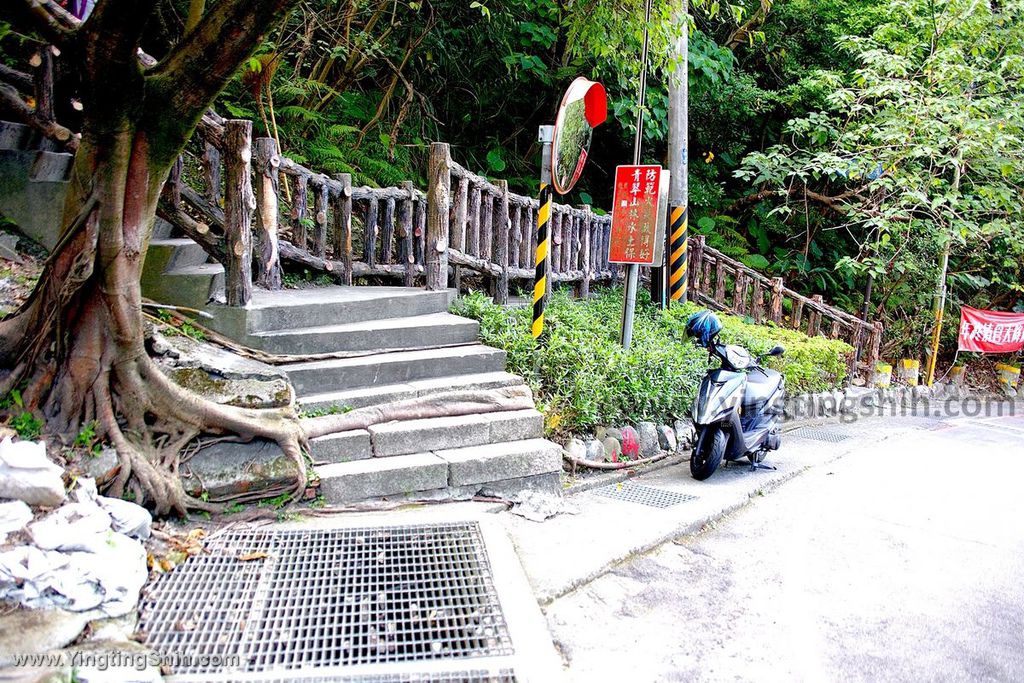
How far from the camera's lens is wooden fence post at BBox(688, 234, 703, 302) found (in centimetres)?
1188

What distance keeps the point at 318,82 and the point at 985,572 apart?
31.4 ft

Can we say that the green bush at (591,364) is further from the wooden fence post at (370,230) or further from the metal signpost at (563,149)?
the wooden fence post at (370,230)

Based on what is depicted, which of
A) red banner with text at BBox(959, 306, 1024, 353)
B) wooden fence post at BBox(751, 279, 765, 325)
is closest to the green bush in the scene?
wooden fence post at BBox(751, 279, 765, 325)

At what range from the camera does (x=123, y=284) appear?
179 inches

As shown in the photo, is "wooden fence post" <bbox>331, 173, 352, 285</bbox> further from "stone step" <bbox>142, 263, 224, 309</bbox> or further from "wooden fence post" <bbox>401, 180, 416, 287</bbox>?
"stone step" <bbox>142, 263, 224, 309</bbox>

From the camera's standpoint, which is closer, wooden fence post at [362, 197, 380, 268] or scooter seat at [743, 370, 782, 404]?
scooter seat at [743, 370, 782, 404]

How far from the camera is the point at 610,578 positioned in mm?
→ 4395

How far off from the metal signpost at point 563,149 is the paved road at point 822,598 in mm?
2762

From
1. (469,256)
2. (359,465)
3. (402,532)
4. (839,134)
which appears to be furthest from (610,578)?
(839,134)

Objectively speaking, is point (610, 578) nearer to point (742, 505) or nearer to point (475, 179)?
point (742, 505)

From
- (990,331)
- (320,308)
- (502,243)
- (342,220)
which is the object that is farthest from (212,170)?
(990,331)

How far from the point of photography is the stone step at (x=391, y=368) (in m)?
5.49

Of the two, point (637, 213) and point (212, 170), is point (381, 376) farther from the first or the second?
point (637, 213)

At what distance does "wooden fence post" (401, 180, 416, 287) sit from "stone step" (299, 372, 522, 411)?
168 cm
